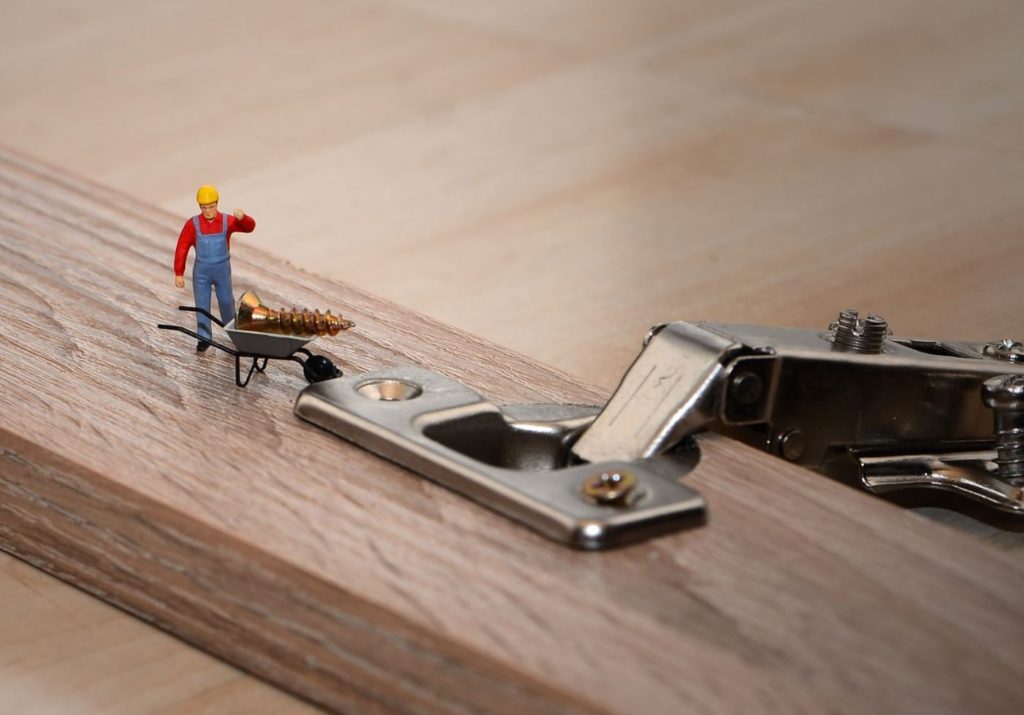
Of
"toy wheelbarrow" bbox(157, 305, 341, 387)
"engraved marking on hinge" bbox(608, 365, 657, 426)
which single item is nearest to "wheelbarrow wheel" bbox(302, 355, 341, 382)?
"toy wheelbarrow" bbox(157, 305, 341, 387)

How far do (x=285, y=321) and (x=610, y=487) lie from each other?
172 millimetres

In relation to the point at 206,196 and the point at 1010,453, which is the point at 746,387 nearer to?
the point at 1010,453

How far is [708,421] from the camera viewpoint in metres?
0.65

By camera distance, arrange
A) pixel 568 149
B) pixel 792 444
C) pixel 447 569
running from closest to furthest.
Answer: pixel 447 569, pixel 792 444, pixel 568 149

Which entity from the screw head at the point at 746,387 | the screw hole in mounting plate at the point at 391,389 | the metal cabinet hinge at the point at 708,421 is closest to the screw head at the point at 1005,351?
the metal cabinet hinge at the point at 708,421

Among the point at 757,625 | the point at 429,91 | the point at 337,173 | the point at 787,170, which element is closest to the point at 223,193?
the point at 337,173

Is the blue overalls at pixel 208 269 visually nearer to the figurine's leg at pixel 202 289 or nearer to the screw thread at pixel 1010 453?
Answer: the figurine's leg at pixel 202 289

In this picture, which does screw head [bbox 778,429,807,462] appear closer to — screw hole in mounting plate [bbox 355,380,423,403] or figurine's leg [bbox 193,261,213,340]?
screw hole in mounting plate [bbox 355,380,423,403]

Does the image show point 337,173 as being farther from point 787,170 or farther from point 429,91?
point 787,170

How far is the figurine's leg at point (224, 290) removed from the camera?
2.43 ft

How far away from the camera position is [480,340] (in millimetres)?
771

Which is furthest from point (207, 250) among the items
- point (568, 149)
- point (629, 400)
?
point (568, 149)

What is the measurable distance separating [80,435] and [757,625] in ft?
0.95

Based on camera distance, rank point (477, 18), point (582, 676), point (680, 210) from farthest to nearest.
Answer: point (477, 18) → point (680, 210) → point (582, 676)
